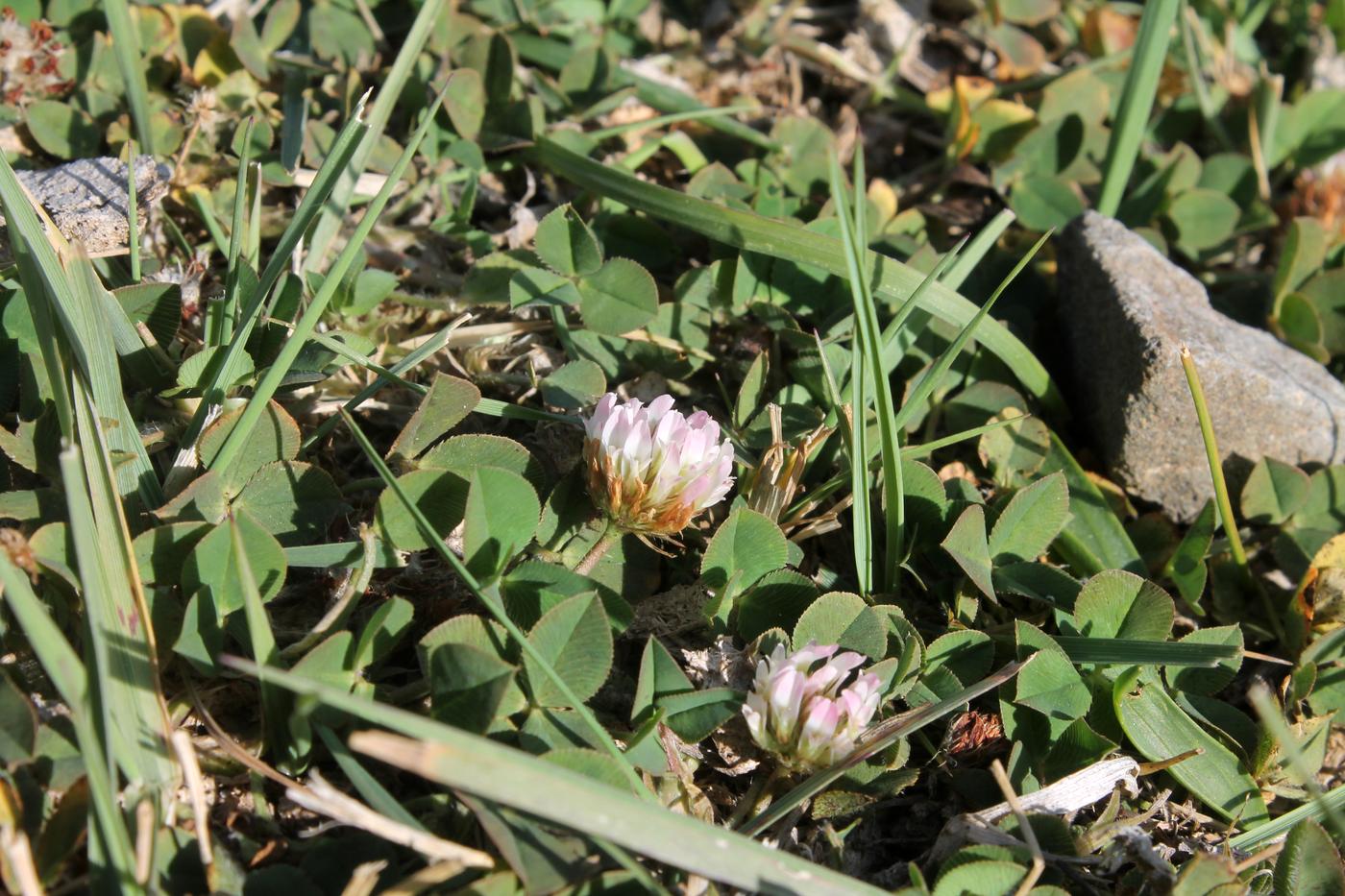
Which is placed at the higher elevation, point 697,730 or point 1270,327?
point 1270,327

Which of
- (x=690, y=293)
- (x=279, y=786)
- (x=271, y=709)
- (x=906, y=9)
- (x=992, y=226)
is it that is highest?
(x=906, y=9)

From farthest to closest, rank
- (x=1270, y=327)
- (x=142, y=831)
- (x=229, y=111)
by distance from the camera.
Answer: (x=1270, y=327) → (x=229, y=111) → (x=142, y=831)

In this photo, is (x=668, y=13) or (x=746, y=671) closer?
(x=746, y=671)

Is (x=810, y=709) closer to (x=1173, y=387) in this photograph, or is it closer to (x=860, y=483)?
(x=860, y=483)

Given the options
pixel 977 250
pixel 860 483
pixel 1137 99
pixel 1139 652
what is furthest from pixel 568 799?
pixel 1137 99

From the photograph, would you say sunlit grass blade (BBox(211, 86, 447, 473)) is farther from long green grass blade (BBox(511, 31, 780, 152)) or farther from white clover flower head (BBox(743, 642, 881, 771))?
long green grass blade (BBox(511, 31, 780, 152))

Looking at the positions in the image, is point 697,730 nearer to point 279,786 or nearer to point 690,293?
point 279,786

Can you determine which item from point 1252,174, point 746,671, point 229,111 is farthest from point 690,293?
point 1252,174
